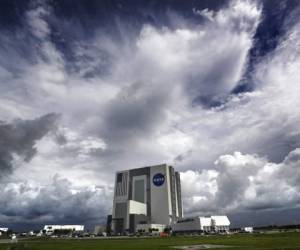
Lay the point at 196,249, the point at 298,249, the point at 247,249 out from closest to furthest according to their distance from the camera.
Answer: the point at 298,249
the point at 247,249
the point at 196,249

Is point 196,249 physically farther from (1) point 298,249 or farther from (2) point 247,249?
(1) point 298,249

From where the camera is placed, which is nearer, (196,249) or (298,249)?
(298,249)

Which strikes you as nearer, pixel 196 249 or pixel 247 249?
pixel 247 249

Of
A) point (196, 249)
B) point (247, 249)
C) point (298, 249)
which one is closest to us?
point (298, 249)

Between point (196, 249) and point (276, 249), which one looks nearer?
Result: point (276, 249)

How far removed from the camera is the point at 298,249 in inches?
1662

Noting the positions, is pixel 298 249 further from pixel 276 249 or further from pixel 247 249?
pixel 247 249

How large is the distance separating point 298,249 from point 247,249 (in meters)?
7.67

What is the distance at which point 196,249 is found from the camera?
2106 inches

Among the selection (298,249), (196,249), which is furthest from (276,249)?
(196,249)

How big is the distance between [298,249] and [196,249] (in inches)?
704

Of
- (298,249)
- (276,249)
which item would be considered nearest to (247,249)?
(276,249)

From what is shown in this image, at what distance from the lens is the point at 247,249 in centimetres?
4675

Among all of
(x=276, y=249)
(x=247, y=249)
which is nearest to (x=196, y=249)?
(x=247, y=249)
